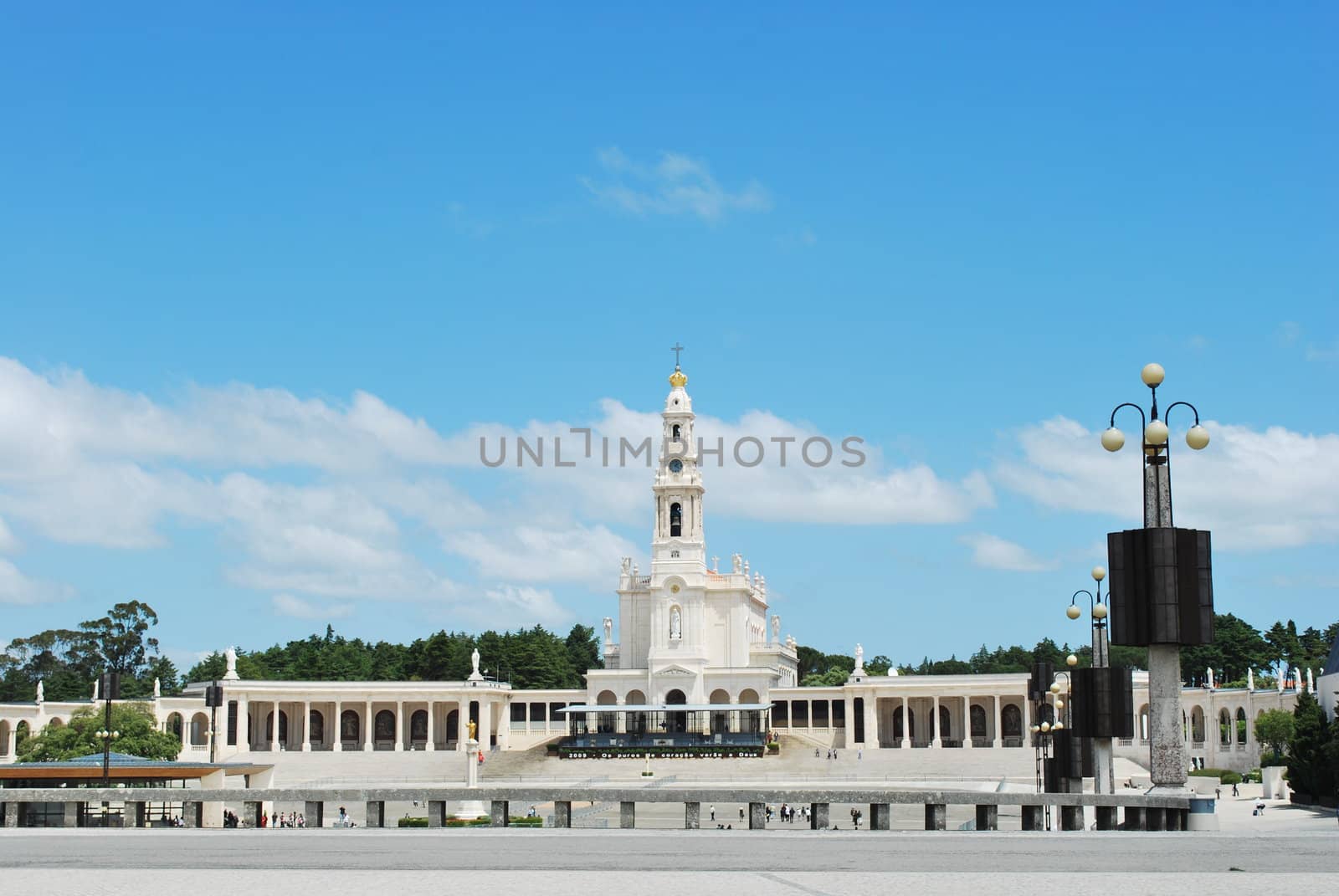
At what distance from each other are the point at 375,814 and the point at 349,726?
91.1 metres

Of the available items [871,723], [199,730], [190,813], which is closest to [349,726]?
[199,730]

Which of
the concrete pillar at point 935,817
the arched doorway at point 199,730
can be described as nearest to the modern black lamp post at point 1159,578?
the concrete pillar at point 935,817

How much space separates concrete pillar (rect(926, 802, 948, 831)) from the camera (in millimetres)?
26797

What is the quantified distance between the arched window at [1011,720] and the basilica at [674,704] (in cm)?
11

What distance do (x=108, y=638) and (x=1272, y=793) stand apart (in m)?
107

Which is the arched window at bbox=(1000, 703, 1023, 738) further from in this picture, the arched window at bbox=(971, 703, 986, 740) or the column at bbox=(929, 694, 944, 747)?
the column at bbox=(929, 694, 944, 747)

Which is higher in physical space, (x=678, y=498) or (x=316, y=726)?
(x=678, y=498)

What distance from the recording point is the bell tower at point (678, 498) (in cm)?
11319

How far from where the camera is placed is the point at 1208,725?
9956 centimetres

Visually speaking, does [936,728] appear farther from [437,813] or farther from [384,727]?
[437,813]

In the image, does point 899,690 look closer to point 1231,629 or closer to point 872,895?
point 1231,629

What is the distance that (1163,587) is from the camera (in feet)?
79.4

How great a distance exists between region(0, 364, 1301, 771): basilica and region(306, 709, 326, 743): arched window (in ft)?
0.43

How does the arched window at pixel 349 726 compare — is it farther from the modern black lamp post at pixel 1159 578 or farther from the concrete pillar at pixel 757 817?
the modern black lamp post at pixel 1159 578
